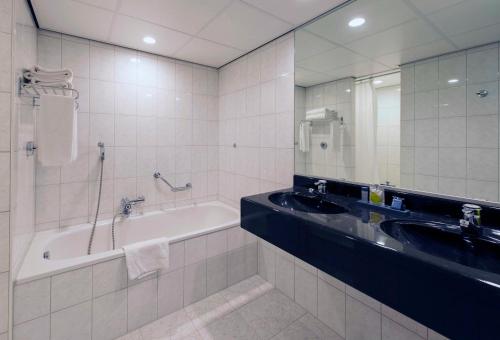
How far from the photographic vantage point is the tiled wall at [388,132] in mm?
1478

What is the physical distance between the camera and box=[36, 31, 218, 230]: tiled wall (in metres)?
2.14

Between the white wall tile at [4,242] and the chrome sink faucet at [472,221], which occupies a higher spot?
the chrome sink faucet at [472,221]

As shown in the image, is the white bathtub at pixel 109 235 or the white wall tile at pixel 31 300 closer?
the white wall tile at pixel 31 300


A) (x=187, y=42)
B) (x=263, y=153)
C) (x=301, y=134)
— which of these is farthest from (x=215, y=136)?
(x=301, y=134)

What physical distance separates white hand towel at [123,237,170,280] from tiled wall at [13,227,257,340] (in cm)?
7

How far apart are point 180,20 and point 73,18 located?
0.81 metres

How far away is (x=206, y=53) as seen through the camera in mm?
2525

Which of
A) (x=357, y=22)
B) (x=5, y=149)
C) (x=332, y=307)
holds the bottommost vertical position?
(x=332, y=307)

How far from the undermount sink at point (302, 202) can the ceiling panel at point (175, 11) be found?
4.59 feet

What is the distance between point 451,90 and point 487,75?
5.5 inches

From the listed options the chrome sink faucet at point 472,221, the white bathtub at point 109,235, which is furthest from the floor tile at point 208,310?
the chrome sink faucet at point 472,221

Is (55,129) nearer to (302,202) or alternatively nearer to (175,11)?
(175,11)

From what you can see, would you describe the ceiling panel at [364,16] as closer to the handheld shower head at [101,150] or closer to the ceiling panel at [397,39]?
the ceiling panel at [397,39]

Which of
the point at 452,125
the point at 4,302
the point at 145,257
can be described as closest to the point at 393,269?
the point at 452,125
